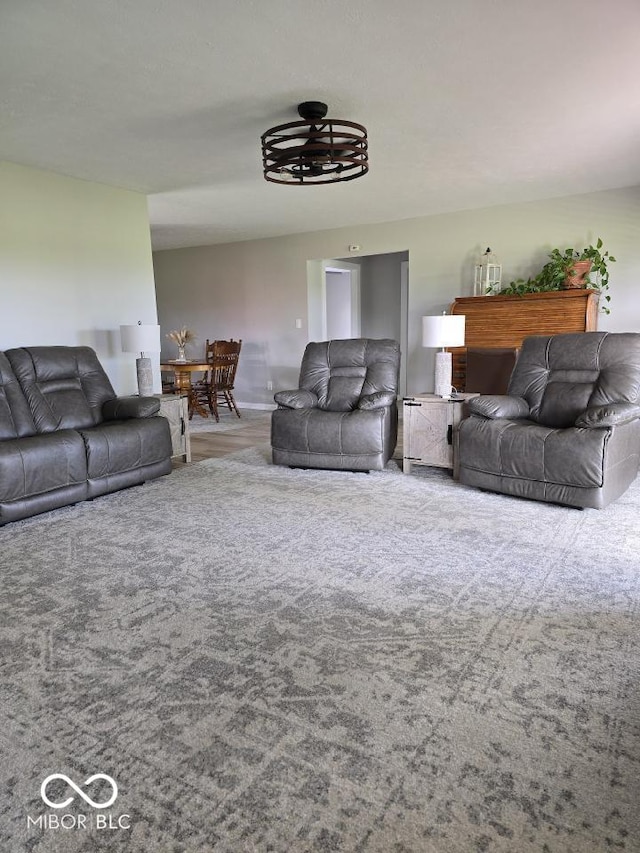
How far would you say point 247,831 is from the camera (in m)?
1.28

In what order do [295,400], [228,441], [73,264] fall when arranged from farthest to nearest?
[228,441] → [73,264] → [295,400]

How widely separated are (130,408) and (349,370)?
184 cm

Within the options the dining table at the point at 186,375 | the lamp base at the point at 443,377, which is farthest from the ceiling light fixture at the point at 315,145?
the dining table at the point at 186,375

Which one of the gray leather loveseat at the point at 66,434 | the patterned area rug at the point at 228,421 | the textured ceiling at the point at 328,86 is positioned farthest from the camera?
the patterned area rug at the point at 228,421

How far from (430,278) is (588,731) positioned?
607 centimetres

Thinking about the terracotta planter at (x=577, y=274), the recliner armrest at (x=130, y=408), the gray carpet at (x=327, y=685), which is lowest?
the gray carpet at (x=327, y=685)

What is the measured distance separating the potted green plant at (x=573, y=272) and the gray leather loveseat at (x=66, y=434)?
404 centimetres

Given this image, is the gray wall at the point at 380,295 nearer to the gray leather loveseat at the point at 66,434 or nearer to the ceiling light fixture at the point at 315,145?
the ceiling light fixture at the point at 315,145

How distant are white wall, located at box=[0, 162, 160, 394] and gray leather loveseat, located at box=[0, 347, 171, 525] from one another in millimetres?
632

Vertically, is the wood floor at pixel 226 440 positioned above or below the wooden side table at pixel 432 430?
below

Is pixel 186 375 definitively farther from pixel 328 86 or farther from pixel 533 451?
pixel 533 451

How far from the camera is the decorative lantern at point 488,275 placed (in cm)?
636

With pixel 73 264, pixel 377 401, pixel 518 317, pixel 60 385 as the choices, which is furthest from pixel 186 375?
pixel 518 317

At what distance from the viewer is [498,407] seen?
392 centimetres
